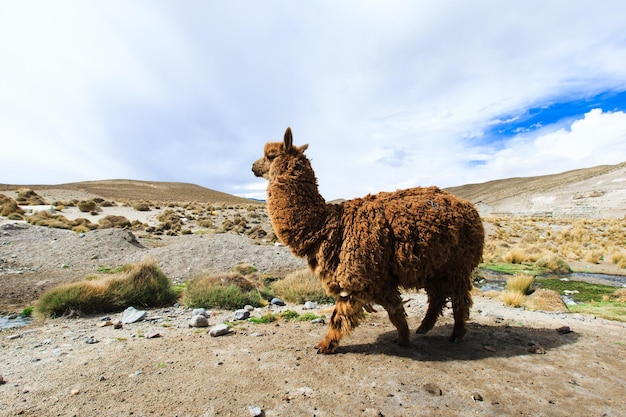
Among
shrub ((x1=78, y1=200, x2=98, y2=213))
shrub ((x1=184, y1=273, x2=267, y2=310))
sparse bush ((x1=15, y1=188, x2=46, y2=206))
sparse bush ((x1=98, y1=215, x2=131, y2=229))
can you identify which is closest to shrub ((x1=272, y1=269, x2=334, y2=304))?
shrub ((x1=184, y1=273, x2=267, y2=310))

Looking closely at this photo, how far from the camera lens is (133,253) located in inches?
638

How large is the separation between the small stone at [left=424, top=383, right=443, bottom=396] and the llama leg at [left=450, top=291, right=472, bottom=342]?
175cm

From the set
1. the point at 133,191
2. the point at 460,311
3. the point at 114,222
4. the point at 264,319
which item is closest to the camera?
the point at 460,311

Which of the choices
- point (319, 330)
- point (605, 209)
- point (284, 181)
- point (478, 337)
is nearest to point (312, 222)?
point (284, 181)

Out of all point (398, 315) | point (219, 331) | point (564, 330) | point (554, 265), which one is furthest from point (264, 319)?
point (554, 265)

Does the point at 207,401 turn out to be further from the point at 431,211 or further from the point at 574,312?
the point at 574,312

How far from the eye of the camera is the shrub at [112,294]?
25.9 ft

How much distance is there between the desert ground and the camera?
3.77 metres

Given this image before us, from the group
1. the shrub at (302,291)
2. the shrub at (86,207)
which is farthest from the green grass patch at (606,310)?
the shrub at (86,207)

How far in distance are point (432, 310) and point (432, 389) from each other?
7.57 feet

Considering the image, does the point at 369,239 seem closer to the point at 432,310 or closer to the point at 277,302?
the point at 432,310

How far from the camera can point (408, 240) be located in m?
5.02

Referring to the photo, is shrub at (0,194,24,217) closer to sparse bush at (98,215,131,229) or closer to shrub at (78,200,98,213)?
sparse bush at (98,215,131,229)

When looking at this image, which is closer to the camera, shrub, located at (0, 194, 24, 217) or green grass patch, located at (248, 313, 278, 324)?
green grass patch, located at (248, 313, 278, 324)
